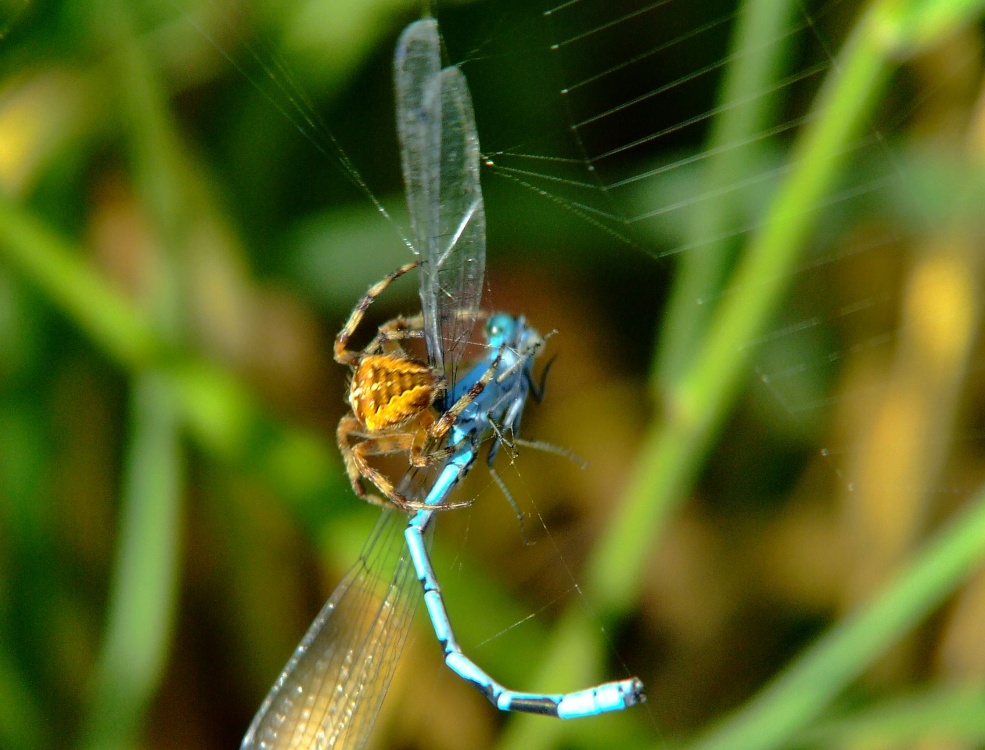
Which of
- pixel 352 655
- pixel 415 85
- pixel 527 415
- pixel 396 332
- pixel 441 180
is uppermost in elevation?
pixel 415 85

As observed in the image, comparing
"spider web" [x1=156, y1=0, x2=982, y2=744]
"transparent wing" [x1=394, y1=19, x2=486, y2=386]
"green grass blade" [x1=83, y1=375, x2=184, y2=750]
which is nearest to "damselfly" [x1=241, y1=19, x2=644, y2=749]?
"transparent wing" [x1=394, y1=19, x2=486, y2=386]

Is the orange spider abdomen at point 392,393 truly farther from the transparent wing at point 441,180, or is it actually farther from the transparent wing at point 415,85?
the transparent wing at point 415,85

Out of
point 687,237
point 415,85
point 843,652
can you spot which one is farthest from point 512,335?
point 843,652

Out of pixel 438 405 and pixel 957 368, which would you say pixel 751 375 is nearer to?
pixel 957 368

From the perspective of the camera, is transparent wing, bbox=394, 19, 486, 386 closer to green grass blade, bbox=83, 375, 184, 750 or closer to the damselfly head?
the damselfly head

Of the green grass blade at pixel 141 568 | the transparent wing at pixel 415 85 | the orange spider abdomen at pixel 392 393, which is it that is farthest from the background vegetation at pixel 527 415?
the transparent wing at pixel 415 85

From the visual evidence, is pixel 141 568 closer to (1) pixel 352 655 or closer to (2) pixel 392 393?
(1) pixel 352 655
